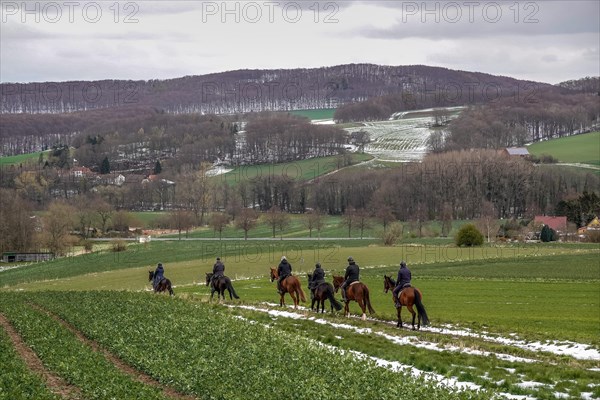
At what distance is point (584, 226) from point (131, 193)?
3327 inches

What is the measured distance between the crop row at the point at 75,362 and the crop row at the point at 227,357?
28.7 inches

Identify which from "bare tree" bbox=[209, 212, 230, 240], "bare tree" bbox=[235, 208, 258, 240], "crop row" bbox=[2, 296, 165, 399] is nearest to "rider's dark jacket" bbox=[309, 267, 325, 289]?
"crop row" bbox=[2, 296, 165, 399]

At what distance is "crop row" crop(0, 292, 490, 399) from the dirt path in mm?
1917

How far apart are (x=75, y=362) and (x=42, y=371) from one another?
3.46 feet

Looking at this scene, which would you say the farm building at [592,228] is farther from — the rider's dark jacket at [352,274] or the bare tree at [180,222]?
the rider's dark jacket at [352,274]

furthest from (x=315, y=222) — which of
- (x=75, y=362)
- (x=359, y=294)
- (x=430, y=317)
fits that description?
(x=75, y=362)

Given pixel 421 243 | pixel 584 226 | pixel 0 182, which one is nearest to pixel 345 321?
pixel 421 243

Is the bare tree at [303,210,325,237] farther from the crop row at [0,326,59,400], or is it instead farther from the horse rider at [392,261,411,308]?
the crop row at [0,326,59,400]

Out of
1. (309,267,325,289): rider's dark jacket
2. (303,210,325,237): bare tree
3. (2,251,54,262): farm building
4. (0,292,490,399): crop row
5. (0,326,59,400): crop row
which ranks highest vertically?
(303,210,325,237): bare tree

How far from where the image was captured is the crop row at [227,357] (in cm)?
1905

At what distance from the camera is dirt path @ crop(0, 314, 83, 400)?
20.6 metres

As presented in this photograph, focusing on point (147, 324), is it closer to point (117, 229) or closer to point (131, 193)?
point (117, 229)

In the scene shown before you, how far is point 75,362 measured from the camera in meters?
23.4

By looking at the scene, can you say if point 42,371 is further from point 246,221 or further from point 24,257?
point 246,221
